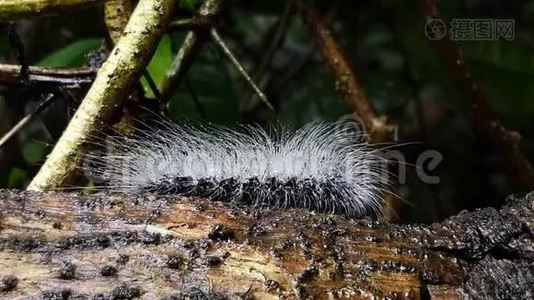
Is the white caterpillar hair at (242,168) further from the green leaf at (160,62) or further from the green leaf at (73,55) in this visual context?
the green leaf at (73,55)

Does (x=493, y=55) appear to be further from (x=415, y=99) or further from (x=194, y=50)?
(x=194, y=50)

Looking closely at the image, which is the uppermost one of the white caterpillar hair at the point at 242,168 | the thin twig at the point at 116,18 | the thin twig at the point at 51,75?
the thin twig at the point at 116,18

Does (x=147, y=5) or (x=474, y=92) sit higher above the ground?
(x=474, y=92)

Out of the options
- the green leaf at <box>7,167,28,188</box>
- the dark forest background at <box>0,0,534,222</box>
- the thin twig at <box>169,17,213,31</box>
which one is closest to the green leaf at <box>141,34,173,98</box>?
the dark forest background at <box>0,0,534,222</box>

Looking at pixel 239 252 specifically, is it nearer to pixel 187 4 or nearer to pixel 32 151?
pixel 187 4

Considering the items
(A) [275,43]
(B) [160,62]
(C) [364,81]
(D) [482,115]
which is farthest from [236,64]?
(C) [364,81]

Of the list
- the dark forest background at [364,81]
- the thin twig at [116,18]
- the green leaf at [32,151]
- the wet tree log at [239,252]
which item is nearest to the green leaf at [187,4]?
the dark forest background at [364,81]

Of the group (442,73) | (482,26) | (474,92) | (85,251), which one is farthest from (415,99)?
(85,251)

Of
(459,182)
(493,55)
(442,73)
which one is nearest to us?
(493,55)
